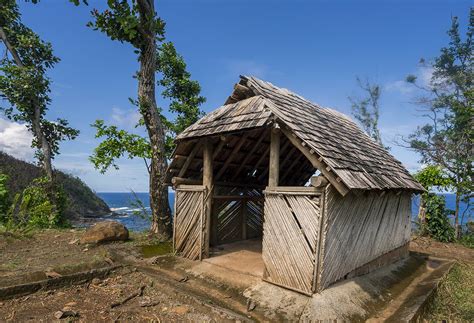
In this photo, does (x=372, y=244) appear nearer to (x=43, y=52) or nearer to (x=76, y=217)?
(x=43, y=52)

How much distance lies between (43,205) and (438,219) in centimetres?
1825

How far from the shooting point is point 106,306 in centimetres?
503

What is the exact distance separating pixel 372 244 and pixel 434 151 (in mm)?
14243

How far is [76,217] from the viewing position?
30.7 meters

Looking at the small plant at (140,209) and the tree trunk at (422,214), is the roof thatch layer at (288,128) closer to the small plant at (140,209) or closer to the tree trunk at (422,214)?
the small plant at (140,209)

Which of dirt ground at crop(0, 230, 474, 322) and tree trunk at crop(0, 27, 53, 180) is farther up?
tree trunk at crop(0, 27, 53, 180)

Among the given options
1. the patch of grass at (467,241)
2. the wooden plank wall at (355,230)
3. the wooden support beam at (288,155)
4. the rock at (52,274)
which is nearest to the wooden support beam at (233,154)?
the wooden support beam at (288,155)

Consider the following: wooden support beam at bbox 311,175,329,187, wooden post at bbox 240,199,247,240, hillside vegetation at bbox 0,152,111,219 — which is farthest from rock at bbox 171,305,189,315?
hillside vegetation at bbox 0,152,111,219

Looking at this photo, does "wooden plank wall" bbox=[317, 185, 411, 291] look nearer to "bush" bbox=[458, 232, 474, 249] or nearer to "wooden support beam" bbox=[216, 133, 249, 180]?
"wooden support beam" bbox=[216, 133, 249, 180]

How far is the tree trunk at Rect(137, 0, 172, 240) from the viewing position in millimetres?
9539

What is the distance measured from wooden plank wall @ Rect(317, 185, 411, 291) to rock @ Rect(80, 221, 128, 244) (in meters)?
6.89

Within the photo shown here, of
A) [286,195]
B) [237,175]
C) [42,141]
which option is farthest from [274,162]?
[42,141]

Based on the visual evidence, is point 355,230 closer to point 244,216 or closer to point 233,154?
point 233,154

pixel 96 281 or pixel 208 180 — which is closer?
pixel 96 281
